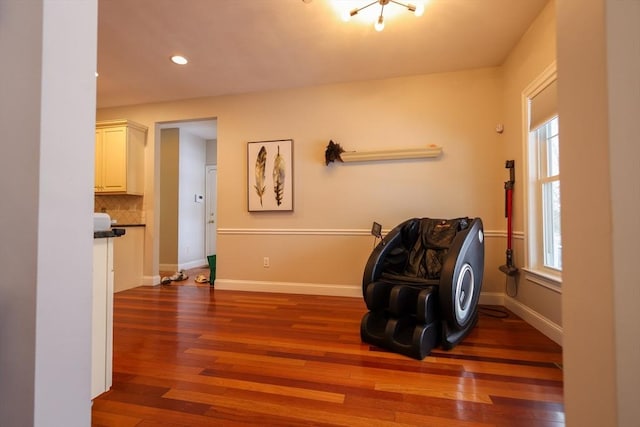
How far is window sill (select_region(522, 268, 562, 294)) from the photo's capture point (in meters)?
1.95

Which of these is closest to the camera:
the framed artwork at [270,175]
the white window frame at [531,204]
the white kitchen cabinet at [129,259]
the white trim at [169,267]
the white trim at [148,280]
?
the white window frame at [531,204]

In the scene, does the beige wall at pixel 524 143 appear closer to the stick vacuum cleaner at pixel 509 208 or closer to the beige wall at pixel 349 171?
the stick vacuum cleaner at pixel 509 208

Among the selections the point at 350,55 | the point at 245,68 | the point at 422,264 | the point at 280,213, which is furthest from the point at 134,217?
the point at 422,264

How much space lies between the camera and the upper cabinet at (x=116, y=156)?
355cm

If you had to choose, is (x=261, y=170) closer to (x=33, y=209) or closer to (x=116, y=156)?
(x=116, y=156)

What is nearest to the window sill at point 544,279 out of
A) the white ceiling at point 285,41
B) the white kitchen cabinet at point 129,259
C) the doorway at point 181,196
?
the white ceiling at point 285,41

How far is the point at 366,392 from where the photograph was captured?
4.58ft

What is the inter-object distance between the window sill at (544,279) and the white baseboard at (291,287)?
5.24ft

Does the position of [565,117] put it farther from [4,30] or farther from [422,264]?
[422,264]

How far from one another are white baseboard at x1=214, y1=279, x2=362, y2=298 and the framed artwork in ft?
3.07

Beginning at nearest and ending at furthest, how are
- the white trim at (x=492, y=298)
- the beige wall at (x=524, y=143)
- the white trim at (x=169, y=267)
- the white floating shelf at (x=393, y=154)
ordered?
1. the beige wall at (x=524, y=143)
2. the white trim at (x=492, y=298)
3. the white floating shelf at (x=393, y=154)
4. the white trim at (x=169, y=267)

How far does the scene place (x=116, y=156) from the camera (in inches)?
141

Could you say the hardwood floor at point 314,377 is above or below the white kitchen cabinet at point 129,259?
below

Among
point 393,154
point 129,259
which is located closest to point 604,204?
point 393,154
